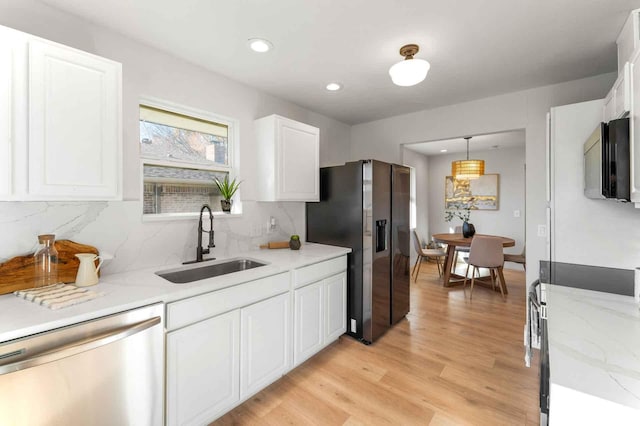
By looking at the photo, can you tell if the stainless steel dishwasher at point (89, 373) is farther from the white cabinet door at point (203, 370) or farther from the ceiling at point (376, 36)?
the ceiling at point (376, 36)

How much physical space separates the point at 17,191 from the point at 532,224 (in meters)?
3.82

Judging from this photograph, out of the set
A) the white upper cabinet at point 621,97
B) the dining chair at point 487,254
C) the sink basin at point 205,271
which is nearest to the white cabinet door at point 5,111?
the sink basin at point 205,271

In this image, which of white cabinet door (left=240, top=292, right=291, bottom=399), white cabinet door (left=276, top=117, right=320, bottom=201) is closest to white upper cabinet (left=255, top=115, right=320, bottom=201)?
white cabinet door (left=276, top=117, right=320, bottom=201)

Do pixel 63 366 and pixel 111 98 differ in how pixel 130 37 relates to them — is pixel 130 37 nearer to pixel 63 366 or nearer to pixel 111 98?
pixel 111 98

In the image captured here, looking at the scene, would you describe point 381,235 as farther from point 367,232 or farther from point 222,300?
point 222,300

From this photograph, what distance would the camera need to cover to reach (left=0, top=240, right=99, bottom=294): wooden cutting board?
4.89 ft

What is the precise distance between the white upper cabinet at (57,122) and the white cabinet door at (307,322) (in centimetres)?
147

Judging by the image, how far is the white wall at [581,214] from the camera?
6.57 ft

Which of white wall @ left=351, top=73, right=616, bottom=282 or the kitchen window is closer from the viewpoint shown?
the kitchen window

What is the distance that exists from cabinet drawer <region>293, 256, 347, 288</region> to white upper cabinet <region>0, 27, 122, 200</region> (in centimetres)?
134

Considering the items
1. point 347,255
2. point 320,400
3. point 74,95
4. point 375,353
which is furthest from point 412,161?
point 74,95

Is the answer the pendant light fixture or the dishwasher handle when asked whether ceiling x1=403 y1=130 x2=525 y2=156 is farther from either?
the dishwasher handle

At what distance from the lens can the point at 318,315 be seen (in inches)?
100

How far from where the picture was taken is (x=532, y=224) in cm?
291
